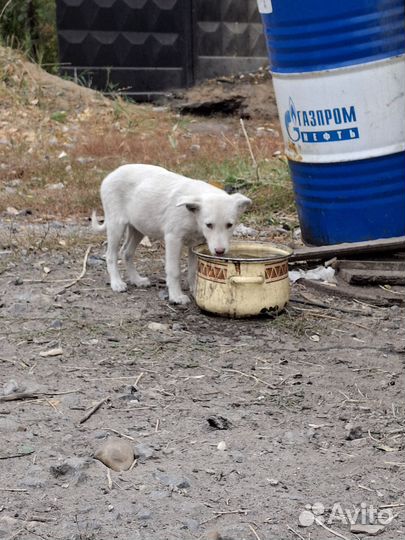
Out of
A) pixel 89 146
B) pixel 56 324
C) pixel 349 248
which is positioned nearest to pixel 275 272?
pixel 349 248

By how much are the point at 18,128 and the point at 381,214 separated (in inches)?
220

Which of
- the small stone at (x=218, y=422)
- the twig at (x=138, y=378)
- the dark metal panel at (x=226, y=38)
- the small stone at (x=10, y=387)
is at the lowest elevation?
the small stone at (x=218, y=422)

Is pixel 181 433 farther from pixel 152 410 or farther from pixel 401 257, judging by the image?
pixel 401 257

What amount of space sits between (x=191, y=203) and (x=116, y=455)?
6.01ft

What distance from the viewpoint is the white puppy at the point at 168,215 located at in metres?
4.60

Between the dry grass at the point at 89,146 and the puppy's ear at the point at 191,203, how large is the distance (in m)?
1.93

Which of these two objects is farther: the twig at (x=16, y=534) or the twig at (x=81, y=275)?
the twig at (x=81, y=275)

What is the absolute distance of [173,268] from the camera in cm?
485

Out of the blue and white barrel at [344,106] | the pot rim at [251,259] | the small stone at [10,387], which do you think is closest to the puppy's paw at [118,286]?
the pot rim at [251,259]

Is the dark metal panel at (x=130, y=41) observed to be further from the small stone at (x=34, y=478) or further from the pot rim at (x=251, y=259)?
the small stone at (x=34, y=478)

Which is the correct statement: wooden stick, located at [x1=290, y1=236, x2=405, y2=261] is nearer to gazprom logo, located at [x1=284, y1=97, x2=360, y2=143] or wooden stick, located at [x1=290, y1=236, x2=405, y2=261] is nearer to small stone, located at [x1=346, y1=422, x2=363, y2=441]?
gazprom logo, located at [x1=284, y1=97, x2=360, y2=143]

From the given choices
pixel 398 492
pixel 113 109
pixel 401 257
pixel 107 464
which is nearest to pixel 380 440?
pixel 398 492

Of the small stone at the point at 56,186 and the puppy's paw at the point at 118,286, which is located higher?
the small stone at the point at 56,186

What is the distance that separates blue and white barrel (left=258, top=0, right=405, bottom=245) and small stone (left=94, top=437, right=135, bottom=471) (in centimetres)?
268
